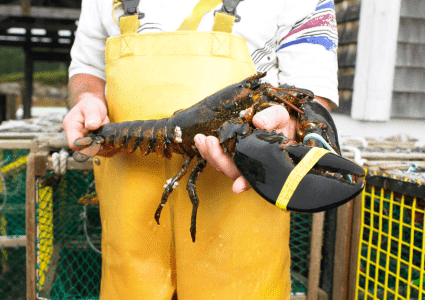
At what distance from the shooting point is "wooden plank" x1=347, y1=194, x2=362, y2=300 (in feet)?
5.57

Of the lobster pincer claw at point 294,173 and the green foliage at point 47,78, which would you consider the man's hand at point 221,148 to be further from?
the green foliage at point 47,78

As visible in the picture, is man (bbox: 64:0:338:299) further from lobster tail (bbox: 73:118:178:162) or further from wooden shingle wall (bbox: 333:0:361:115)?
wooden shingle wall (bbox: 333:0:361:115)

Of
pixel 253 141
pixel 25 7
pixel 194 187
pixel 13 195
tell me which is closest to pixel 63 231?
pixel 13 195

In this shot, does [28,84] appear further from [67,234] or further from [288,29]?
[288,29]

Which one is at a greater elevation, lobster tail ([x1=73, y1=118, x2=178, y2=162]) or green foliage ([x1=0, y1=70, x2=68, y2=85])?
green foliage ([x1=0, y1=70, x2=68, y2=85])

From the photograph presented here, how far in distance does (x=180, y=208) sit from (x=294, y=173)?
49cm

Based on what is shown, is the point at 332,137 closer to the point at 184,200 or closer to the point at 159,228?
the point at 184,200

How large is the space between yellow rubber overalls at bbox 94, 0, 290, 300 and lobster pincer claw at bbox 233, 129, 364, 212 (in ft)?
1.00

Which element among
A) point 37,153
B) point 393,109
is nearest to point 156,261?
point 37,153

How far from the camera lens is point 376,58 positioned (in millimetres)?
3490

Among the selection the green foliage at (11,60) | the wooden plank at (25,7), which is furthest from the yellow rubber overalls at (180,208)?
the green foliage at (11,60)

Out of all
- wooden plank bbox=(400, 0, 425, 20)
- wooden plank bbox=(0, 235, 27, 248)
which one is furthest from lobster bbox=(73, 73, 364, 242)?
wooden plank bbox=(400, 0, 425, 20)

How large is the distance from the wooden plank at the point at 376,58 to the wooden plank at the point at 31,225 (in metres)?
3.23

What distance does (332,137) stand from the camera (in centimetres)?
97
